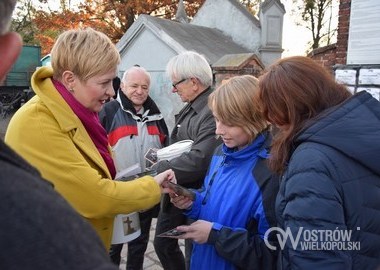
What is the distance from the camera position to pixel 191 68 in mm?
3008

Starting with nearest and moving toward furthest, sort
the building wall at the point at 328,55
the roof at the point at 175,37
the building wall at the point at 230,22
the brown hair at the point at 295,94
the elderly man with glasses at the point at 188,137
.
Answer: the brown hair at the point at 295,94, the elderly man with glasses at the point at 188,137, the building wall at the point at 328,55, the roof at the point at 175,37, the building wall at the point at 230,22

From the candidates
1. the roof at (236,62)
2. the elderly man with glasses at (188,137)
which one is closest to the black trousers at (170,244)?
the elderly man with glasses at (188,137)

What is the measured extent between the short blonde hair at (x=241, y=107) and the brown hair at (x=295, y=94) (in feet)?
1.31

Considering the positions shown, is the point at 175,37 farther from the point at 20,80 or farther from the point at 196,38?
the point at 20,80

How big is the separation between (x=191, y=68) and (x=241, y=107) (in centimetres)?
105

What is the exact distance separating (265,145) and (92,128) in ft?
3.11

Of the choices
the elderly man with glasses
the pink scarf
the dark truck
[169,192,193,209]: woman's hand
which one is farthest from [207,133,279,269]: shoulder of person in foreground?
the dark truck

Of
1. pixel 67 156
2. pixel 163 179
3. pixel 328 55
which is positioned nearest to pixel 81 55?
pixel 67 156

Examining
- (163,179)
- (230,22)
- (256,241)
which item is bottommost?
(256,241)

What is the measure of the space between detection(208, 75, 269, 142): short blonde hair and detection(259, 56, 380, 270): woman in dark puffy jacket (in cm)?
55

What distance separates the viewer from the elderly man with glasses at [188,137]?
2727mm

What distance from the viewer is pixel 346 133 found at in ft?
4.63

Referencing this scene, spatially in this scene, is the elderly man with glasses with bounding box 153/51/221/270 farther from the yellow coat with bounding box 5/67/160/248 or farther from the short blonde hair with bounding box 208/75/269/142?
the yellow coat with bounding box 5/67/160/248

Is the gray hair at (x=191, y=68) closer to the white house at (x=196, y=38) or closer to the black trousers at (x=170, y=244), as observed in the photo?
the black trousers at (x=170, y=244)
